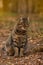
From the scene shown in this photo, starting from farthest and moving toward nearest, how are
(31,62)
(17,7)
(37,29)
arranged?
1. (17,7)
2. (37,29)
3. (31,62)

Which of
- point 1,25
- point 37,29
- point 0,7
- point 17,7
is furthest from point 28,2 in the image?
point 37,29

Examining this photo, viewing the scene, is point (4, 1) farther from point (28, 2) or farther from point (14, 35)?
point (14, 35)

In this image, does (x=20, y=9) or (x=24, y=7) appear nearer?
(x=20, y=9)

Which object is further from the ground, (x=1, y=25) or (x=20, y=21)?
(x=20, y=21)

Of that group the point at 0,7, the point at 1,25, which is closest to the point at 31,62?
the point at 1,25

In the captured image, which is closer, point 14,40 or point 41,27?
point 14,40

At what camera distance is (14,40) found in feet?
23.3

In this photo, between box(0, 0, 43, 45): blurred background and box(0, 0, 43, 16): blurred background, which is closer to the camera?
box(0, 0, 43, 45): blurred background

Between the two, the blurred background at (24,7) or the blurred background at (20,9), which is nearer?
the blurred background at (20,9)

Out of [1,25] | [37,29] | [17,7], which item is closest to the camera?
[37,29]

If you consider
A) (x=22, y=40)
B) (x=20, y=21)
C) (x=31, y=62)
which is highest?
(x=20, y=21)

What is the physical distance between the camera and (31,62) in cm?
697

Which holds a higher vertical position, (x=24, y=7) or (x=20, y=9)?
(x=24, y=7)

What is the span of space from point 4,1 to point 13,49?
45.5ft
